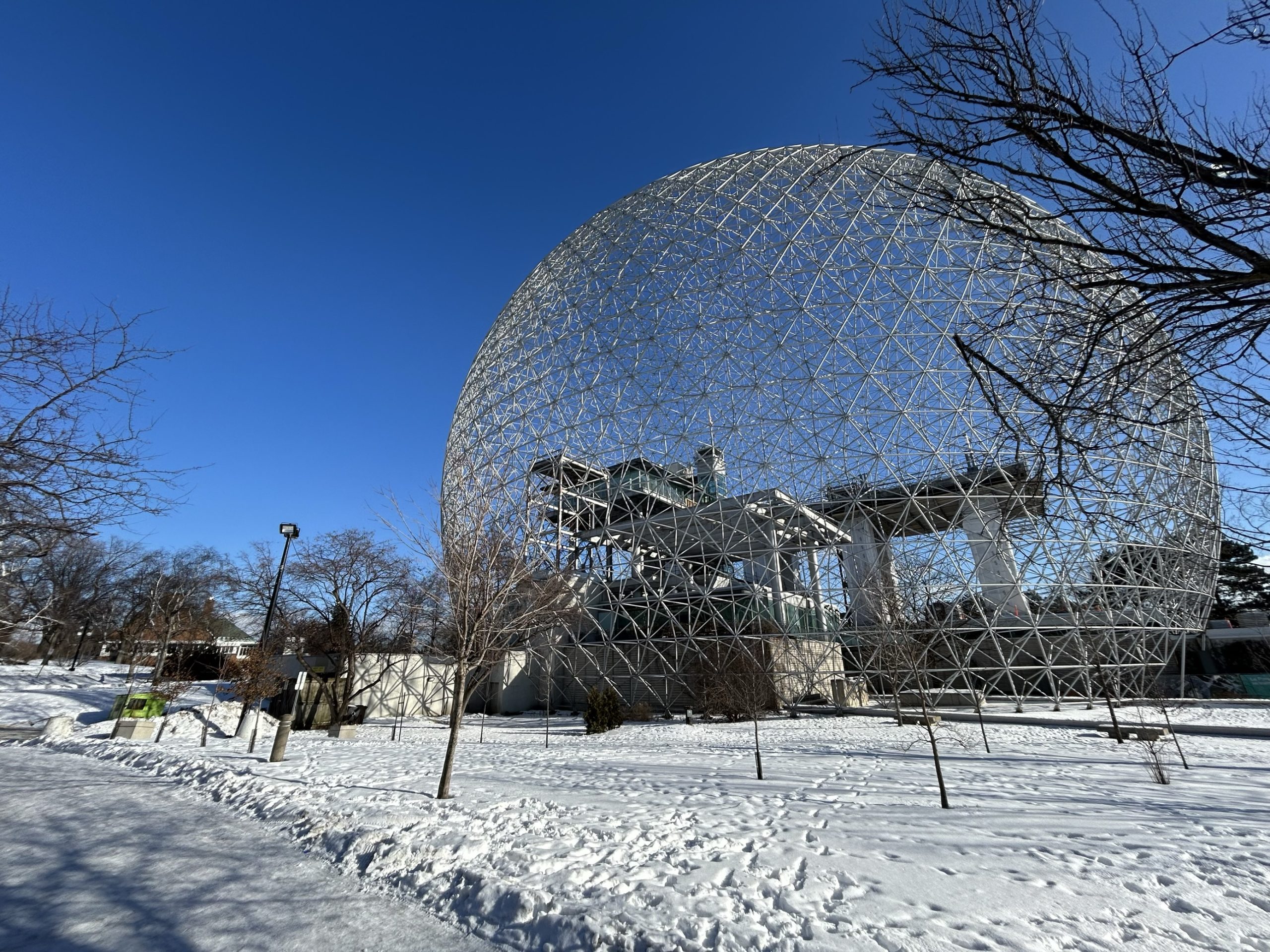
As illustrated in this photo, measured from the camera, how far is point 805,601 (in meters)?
22.7

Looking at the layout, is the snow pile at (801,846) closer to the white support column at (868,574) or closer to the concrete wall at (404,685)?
the white support column at (868,574)

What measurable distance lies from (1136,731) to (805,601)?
1092 centimetres

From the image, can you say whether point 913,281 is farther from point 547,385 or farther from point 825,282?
point 547,385

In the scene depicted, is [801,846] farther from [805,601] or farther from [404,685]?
[404,685]

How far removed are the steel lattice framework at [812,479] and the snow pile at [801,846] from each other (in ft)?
30.3

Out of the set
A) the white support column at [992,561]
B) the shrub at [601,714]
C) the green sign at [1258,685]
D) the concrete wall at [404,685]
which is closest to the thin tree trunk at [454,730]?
the shrub at [601,714]

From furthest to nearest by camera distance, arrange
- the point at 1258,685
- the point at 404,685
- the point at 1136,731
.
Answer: the point at 404,685, the point at 1258,685, the point at 1136,731

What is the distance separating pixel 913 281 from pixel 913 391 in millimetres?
4206

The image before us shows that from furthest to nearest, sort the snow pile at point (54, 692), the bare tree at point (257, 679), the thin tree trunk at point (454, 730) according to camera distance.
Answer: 1. the snow pile at point (54, 692)
2. the bare tree at point (257, 679)
3. the thin tree trunk at point (454, 730)

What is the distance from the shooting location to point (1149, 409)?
3107mm

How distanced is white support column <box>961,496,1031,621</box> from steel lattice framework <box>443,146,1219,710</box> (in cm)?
11

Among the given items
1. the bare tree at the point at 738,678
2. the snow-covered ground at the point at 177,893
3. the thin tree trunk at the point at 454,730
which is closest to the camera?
the snow-covered ground at the point at 177,893

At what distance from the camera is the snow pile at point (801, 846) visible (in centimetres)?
351

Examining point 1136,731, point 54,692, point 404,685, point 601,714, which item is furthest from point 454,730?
point 54,692
